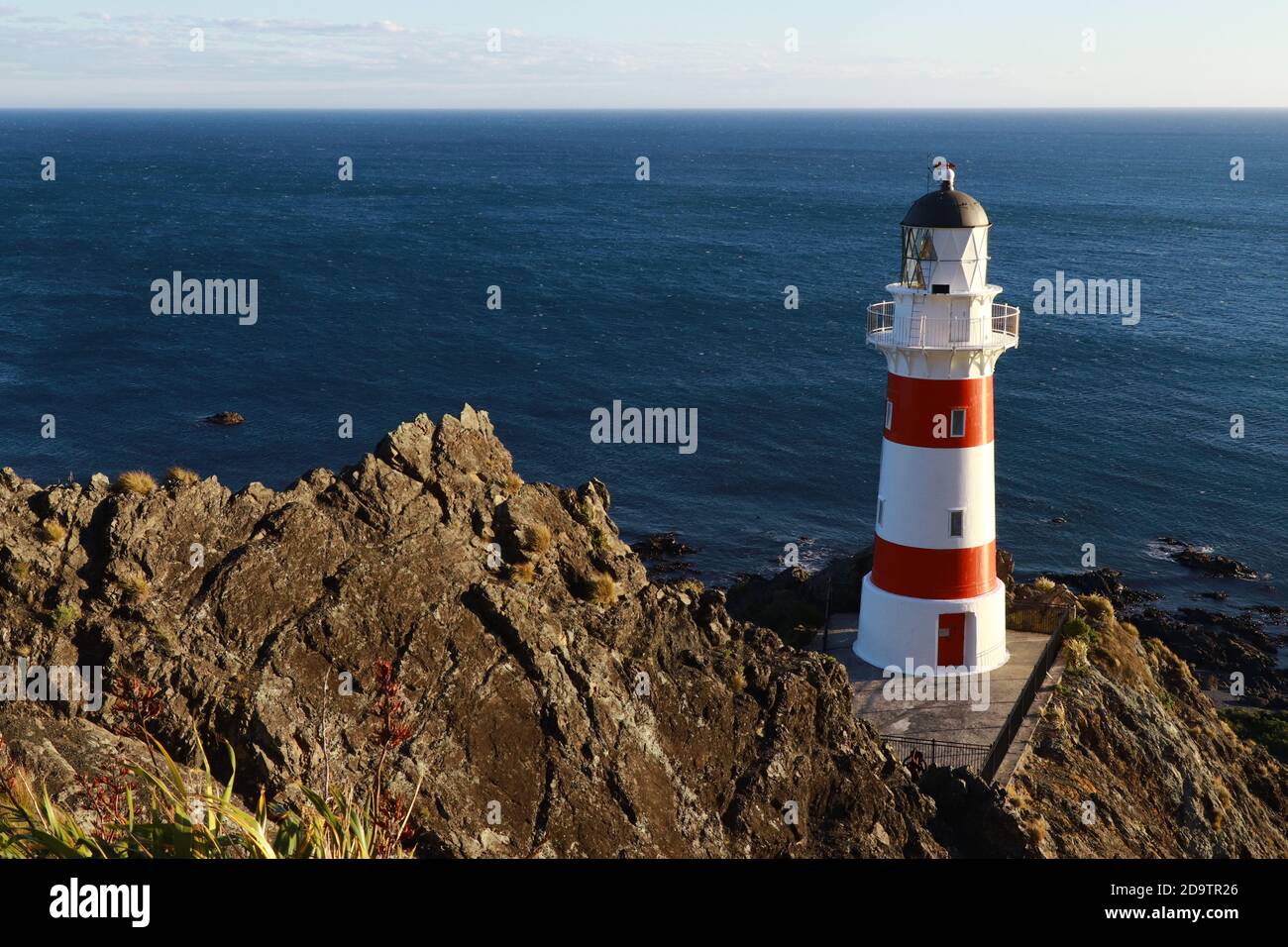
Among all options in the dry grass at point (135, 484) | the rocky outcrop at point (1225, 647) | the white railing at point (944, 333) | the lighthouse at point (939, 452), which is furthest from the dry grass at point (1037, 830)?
the rocky outcrop at point (1225, 647)

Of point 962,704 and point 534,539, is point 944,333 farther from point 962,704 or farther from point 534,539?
point 534,539

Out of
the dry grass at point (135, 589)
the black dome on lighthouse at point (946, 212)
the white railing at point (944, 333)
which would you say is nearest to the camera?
the dry grass at point (135, 589)

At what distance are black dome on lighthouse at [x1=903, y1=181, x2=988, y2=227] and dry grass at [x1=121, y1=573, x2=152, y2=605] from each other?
18.0m

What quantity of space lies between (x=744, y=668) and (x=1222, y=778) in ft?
56.8

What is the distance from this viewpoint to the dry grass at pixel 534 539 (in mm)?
21203

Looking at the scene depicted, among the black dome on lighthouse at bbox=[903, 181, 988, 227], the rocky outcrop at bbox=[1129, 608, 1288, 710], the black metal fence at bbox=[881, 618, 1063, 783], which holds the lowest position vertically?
the rocky outcrop at bbox=[1129, 608, 1288, 710]

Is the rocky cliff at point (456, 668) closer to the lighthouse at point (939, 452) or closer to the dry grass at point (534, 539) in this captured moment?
the dry grass at point (534, 539)

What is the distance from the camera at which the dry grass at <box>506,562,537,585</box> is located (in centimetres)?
2062

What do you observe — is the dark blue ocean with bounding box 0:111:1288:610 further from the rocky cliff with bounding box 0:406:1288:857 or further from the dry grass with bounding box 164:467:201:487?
the dry grass with bounding box 164:467:201:487

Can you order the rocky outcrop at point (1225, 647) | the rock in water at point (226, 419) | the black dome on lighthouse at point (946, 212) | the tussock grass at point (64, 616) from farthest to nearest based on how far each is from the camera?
the rock in water at point (226, 419) → the rocky outcrop at point (1225, 647) → the black dome on lighthouse at point (946, 212) → the tussock grass at point (64, 616)

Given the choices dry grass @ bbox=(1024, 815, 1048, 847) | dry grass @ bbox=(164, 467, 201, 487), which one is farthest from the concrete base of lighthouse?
dry grass @ bbox=(164, 467, 201, 487)

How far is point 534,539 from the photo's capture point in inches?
839

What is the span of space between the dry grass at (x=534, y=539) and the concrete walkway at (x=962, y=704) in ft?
33.0
